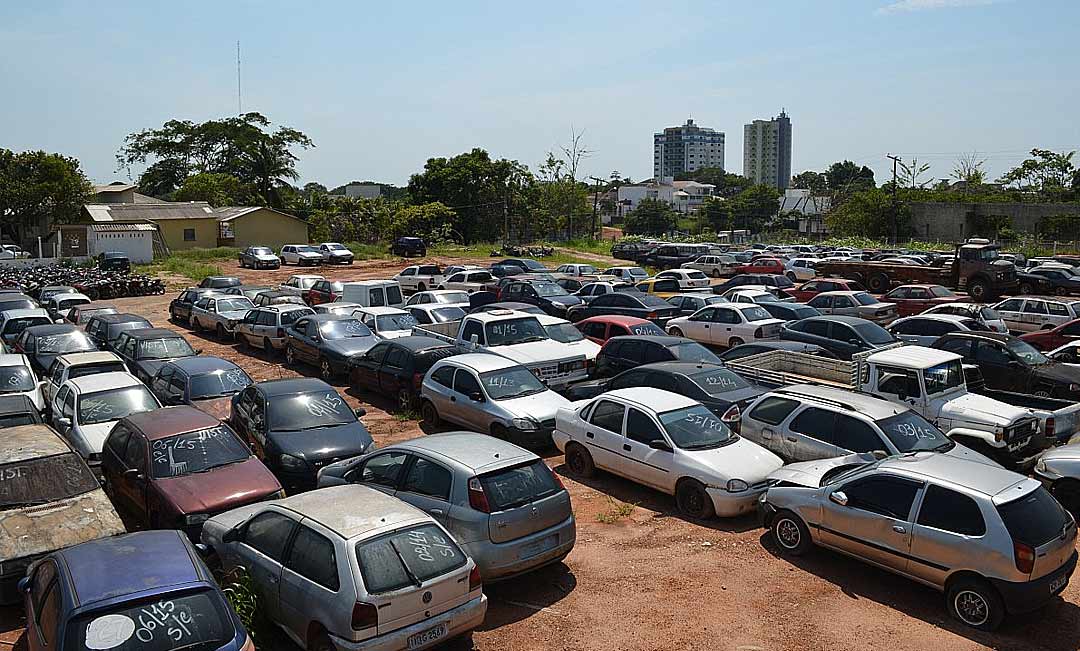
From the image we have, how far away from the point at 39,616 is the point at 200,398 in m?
7.93

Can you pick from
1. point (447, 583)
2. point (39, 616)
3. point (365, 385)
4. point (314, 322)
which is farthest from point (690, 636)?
point (314, 322)

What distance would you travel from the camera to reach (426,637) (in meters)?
6.74

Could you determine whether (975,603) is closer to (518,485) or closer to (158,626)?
(518,485)

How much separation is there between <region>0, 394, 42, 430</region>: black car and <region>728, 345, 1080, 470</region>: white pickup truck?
1087 centimetres

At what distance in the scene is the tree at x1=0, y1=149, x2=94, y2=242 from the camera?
5400cm

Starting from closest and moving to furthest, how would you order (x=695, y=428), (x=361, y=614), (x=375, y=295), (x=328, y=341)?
(x=361, y=614) < (x=695, y=428) < (x=328, y=341) < (x=375, y=295)

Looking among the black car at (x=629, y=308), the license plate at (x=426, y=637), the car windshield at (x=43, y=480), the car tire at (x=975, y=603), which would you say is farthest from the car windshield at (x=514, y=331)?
the license plate at (x=426, y=637)

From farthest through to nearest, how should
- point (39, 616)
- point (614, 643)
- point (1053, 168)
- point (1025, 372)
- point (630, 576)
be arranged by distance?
1. point (1053, 168)
2. point (1025, 372)
3. point (630, 576)
4. point (614, 643)
5. point (39, 616)

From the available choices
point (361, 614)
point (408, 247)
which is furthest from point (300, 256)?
point (361, 614)

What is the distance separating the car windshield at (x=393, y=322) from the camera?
2036 cm

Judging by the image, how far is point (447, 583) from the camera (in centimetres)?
686

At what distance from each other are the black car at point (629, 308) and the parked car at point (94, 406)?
1335 centimetres

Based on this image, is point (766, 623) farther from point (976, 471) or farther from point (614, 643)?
point (976, 471)

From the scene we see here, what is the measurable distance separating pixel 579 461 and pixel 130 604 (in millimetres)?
7136
